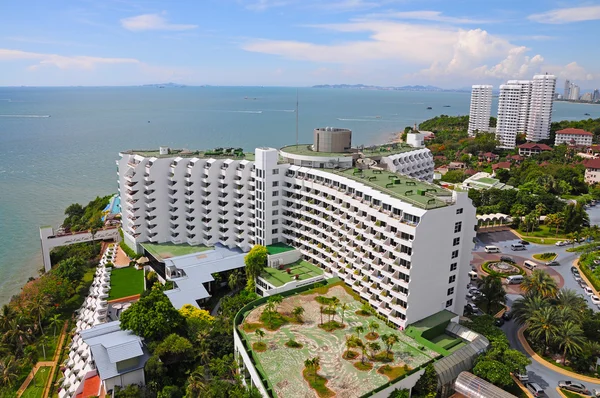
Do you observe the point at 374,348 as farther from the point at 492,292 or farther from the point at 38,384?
the point at 38,384

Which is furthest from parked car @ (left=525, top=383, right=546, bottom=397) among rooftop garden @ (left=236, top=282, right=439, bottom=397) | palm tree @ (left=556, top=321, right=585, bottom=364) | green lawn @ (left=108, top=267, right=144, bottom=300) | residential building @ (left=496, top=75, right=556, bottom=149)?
residential building @ (left=496, top=75, right=556, bottom=149)

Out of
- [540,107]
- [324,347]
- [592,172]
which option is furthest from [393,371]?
[540,107]

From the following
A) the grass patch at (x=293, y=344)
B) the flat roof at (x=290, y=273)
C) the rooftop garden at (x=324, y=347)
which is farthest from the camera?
the flat roof at (x=290, y=273)

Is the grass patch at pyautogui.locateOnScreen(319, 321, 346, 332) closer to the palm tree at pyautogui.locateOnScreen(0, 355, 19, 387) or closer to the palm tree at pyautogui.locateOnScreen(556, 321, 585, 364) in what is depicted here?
the palm tree at pyautogui.locateOnScreen(556, 321, 585, 364)

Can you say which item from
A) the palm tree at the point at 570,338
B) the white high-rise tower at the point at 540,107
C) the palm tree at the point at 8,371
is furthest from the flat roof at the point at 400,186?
the white high-rise tower at the point at 540,107

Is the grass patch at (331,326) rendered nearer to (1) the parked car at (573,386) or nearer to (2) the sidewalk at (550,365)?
(2) the sidewalk at (550,365)
